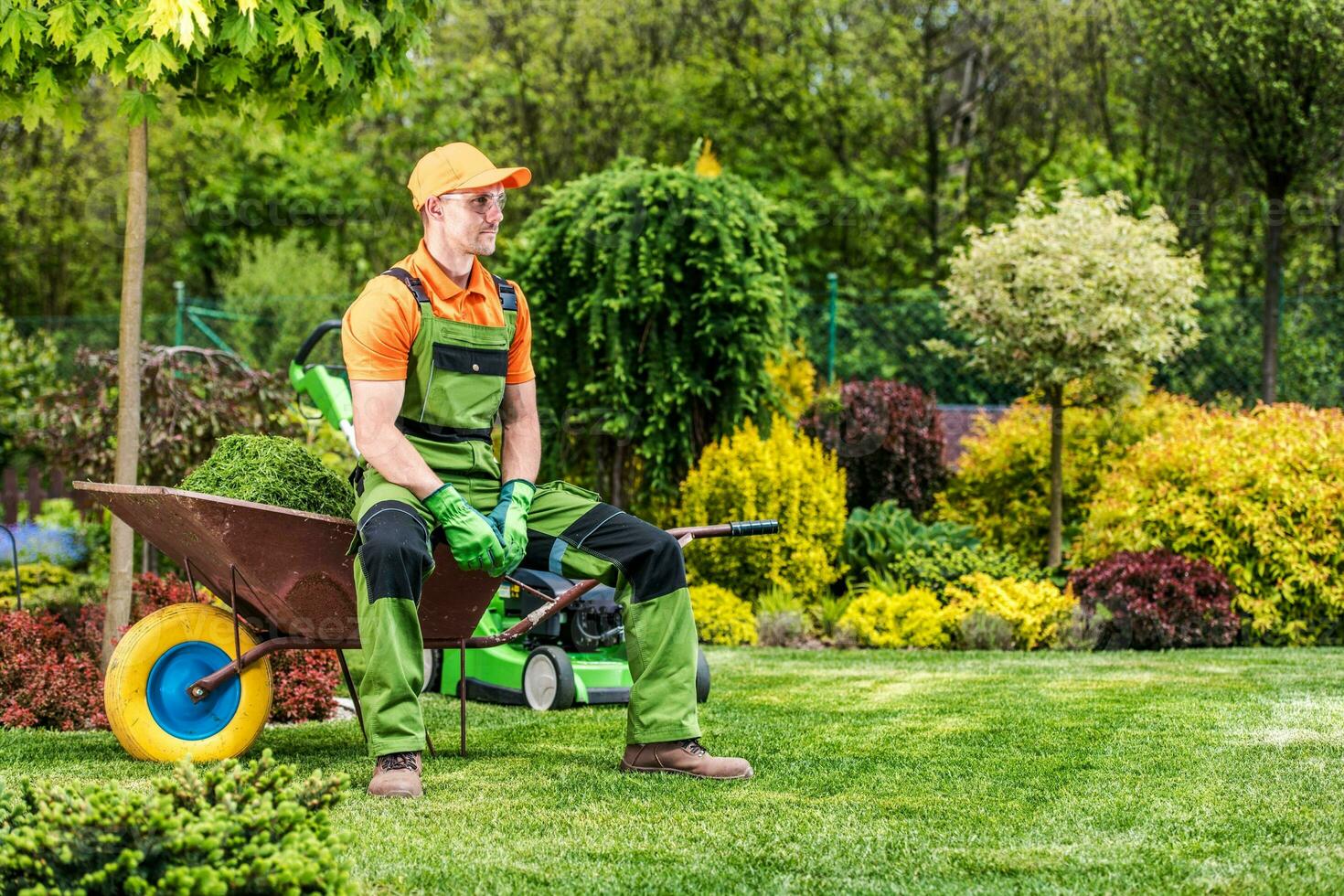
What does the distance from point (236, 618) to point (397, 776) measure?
2.48ft

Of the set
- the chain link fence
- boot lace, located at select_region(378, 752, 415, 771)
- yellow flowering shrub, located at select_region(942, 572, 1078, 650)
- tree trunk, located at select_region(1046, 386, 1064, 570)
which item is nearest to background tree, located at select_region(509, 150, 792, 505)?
tree trunk, located at select_region(1046, 386, 1064, 570)

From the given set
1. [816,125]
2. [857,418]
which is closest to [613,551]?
[857,418]

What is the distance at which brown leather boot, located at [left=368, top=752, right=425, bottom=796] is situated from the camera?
3543 mm

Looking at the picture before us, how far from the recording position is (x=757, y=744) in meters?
4.43

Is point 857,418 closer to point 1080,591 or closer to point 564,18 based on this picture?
point 1080,591

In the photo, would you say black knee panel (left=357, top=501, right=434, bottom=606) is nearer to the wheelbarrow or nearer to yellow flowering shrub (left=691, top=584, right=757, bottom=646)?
the wheelbarrow

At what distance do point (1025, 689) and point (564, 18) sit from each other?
12.5m

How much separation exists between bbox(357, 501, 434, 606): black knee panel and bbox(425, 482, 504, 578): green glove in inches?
2.5

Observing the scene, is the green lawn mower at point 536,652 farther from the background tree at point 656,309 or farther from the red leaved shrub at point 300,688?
the background tree at point 656,309

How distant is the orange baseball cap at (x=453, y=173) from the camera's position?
3902 mm

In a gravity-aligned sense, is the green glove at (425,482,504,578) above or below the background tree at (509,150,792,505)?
below

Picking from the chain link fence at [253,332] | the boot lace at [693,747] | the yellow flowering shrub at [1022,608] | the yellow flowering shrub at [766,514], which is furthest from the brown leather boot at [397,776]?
the chain link fence at [253,332]

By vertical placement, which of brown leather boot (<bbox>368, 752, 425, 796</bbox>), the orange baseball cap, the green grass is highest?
the orange baseball cap

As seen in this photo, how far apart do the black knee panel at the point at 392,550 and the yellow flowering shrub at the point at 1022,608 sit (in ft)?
14.9
